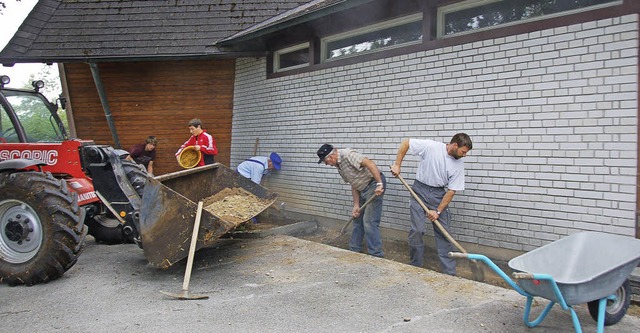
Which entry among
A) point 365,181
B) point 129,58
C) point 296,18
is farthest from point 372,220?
point 129,58

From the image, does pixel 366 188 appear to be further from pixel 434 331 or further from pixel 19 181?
pixel 19 181

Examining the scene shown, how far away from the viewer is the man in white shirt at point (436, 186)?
4814mm

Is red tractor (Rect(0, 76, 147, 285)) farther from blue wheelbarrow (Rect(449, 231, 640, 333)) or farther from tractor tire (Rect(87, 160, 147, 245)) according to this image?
blue wheelbarrow (Rect(449, 231, 640, 333))

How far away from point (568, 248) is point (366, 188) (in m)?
2.74

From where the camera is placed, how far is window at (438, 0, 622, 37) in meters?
4.41

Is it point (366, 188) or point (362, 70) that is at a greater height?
point (362, 70)

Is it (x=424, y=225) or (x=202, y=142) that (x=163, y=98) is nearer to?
(x=202, y=142)

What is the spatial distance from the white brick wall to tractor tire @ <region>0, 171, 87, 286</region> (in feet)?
12.2

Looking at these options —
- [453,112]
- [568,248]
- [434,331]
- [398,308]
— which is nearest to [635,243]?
[568,248]

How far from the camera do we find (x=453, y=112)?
5.36m

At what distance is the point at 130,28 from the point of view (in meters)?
8.71

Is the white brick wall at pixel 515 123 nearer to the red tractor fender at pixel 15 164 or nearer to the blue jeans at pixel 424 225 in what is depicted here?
the blue jeans at pixel 424 225

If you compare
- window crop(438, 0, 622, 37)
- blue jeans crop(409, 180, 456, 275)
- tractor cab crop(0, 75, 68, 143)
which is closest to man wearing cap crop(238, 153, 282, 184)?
tractor cab crop(0, 75, 68, 143)

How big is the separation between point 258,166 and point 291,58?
6.68ft
